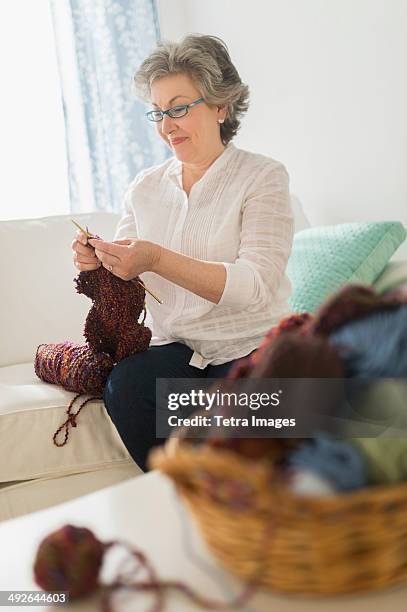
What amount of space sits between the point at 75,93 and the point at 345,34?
108 cm

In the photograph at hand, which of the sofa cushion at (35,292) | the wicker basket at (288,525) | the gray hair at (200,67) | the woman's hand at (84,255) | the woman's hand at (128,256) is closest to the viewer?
the wicker basket at (288,525)

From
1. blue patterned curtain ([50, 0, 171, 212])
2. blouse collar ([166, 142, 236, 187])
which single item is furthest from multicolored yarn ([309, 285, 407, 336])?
blue patterned curtain ([50, 0, 171, 212])

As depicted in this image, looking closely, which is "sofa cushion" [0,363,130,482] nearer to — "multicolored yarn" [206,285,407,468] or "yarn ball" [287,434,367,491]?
"multicolored yarn" [206,285,407,468]

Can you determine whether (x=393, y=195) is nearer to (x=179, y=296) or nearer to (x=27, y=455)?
(x=179, y=296)

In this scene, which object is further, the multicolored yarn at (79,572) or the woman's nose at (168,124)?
the woman's nose at (168,124)

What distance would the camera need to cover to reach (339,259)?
2.08 metres

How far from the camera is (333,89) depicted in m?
2.53

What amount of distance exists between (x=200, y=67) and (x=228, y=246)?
433 mm

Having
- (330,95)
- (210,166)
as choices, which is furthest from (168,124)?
(330,95)

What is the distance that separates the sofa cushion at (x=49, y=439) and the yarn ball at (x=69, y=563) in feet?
3.32

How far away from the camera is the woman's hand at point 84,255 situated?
170 centimetres

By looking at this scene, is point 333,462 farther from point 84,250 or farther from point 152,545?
point 84,250

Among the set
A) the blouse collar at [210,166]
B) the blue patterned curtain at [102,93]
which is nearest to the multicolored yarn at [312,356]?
the blouse collar at [210,166]

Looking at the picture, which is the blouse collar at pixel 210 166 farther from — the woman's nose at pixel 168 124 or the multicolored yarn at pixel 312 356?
the multicolored yarn at pixel 312 356
